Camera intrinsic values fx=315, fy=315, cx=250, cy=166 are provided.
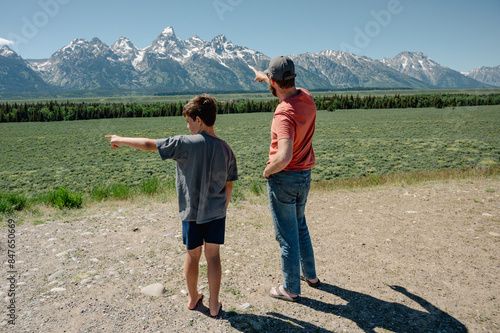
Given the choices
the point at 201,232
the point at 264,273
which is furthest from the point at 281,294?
the point at 201,232

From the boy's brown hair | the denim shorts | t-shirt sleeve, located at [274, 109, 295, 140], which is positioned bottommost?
the denim shorts

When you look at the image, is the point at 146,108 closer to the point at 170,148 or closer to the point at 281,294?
the point at 281,294

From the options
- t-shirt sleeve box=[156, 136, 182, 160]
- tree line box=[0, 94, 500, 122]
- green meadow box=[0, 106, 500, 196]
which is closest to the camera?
t-shirt sleeve box=[156, 136, 182, 160]

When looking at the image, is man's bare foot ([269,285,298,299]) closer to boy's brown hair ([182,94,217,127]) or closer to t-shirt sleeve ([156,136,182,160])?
t-shirt sleeve ([156,136,182,160])

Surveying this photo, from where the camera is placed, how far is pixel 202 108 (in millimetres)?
3105

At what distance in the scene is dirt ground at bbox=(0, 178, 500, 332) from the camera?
3439mm

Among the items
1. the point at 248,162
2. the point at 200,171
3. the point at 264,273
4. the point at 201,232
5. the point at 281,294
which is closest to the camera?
the point at 200,171

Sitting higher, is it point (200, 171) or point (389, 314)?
point (200, 171)

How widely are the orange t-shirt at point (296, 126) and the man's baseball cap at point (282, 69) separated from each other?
231 millimetres

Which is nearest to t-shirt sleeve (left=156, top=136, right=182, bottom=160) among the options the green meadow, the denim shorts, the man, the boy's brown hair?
the boy's brown hair

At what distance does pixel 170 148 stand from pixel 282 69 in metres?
1.40

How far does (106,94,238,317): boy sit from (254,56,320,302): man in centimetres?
53

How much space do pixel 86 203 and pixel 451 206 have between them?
9.20 metres

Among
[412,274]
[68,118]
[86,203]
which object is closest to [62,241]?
[86,203]
